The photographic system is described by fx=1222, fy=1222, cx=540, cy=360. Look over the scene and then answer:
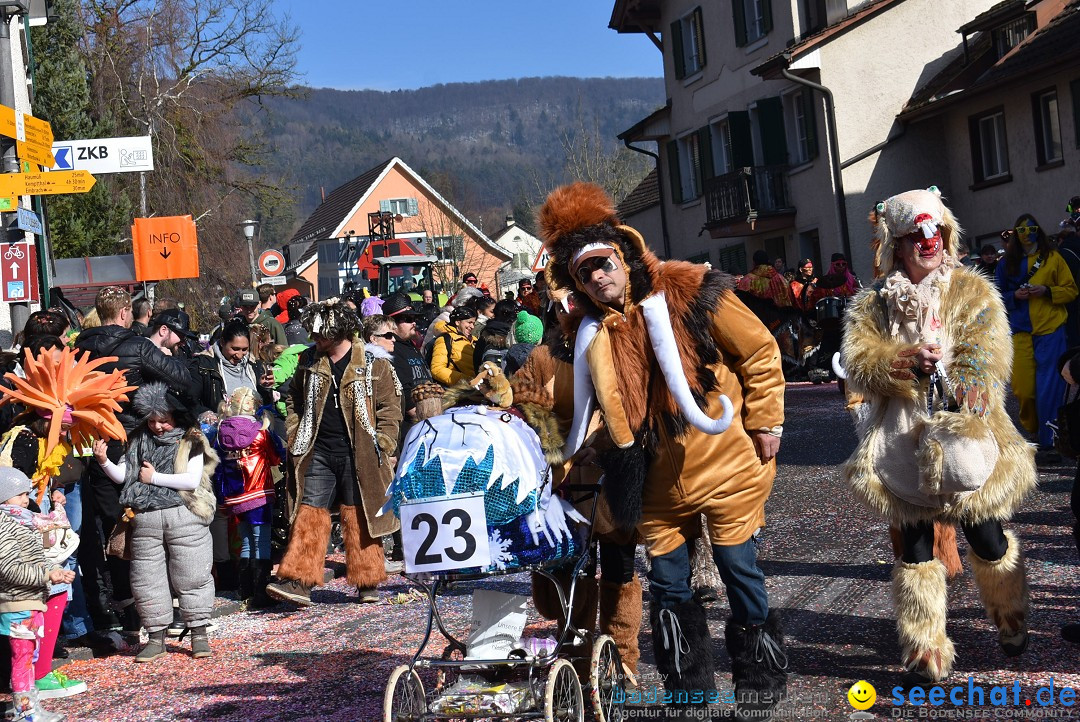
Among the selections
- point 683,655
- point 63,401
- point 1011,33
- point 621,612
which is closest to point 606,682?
point 683,655

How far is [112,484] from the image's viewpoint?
785 centimetres

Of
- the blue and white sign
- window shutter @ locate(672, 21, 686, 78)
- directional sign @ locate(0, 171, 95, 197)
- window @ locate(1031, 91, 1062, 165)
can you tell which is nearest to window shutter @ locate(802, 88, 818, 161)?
window @ locate(1031, 91, 1062, 165)

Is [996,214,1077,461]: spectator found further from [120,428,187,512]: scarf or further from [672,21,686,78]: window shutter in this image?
[672,21,686,78]: window shutter

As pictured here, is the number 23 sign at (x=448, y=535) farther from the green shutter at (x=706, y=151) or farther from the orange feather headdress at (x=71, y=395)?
the green shutter at (x=706, y=151)

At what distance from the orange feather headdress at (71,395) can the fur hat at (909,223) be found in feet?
13.4

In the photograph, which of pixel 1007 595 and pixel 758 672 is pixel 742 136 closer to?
pixel 1007 595

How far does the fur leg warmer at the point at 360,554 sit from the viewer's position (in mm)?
8406

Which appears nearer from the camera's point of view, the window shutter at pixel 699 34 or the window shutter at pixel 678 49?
the window shutter at pixel 699 34

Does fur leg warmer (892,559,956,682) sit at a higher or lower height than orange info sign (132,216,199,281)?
lower

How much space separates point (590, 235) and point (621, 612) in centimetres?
167

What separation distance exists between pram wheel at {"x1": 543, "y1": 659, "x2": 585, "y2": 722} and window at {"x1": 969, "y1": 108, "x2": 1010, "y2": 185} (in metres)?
21.5

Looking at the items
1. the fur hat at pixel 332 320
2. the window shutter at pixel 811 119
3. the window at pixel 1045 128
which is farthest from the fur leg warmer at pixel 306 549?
the window shutter at pixel 811 119

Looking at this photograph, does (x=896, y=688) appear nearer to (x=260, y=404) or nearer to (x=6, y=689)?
(x=6, y=689)

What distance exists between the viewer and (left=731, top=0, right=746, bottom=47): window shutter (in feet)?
94.0
